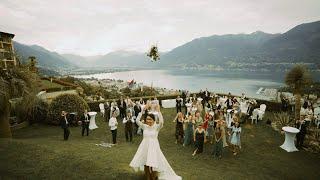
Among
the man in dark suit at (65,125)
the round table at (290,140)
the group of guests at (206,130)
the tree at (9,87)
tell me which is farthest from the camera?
the man in dark suit at (65,125)

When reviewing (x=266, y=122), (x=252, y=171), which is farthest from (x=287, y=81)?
(x=252, y=171)

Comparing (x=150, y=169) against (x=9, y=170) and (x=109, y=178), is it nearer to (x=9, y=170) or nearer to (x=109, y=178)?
(x=109, y=178)

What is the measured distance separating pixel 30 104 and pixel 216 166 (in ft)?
43.1

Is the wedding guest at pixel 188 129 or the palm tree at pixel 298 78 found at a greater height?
the palm tree at pixel 298 78

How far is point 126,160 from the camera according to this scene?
10641 millimetres

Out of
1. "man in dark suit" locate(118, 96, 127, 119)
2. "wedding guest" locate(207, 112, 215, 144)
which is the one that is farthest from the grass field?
"man in dark suit" locate(118, 96, 127, 119)

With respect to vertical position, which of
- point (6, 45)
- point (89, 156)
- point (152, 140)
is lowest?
point (89, 156)

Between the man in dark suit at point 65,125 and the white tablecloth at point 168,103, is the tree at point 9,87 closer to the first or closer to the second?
the man in dark suit at point 65,125

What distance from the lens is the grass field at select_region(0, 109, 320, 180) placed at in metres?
8.56

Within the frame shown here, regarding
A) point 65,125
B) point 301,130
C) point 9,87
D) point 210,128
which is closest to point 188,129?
point 210,128

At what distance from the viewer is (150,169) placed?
7.21 m

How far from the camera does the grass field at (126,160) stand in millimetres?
8562

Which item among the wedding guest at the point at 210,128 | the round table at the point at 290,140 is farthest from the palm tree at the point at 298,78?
the wedding guest at the point at 210,128

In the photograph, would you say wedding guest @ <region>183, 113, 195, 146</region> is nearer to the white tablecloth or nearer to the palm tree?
the white tablecloth
